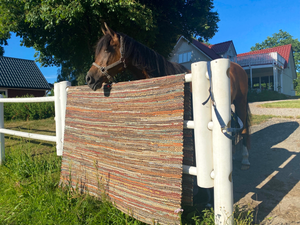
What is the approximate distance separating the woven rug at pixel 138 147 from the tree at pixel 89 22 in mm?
6046

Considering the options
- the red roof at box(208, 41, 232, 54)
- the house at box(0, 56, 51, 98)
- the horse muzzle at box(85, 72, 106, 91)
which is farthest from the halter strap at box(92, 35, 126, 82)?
the house at box(0, 56, 51, 98)

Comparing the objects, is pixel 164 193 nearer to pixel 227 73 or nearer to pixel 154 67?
pixel 227 73

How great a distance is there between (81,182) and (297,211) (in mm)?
2416

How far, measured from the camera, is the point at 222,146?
153 cm

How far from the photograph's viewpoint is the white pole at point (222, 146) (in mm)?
1520

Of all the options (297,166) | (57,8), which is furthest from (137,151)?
(57,8)

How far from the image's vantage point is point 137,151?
1863mm

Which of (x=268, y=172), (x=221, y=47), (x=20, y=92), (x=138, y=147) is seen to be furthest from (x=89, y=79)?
(x=20, y=92)

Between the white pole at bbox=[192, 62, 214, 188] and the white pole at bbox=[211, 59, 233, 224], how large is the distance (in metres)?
0.05

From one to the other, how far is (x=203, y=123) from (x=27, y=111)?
13918 millimetres

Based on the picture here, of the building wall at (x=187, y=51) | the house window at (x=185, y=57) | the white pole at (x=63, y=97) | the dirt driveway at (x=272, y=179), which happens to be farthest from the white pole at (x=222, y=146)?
the house window at (x=185, y=57)

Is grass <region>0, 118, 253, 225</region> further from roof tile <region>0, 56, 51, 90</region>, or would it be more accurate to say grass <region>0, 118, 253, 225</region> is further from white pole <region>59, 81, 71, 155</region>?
roof tile <region>0, 56, 51, 90</region>

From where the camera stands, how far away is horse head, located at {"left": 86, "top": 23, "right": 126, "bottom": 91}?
8.21 ft

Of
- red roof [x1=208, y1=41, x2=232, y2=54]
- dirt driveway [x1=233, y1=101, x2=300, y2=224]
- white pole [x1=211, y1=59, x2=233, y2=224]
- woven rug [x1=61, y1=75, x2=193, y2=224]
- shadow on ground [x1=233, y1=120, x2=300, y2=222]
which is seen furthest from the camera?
red roof [x1=208, y1=41, x2=232, y2=54]
